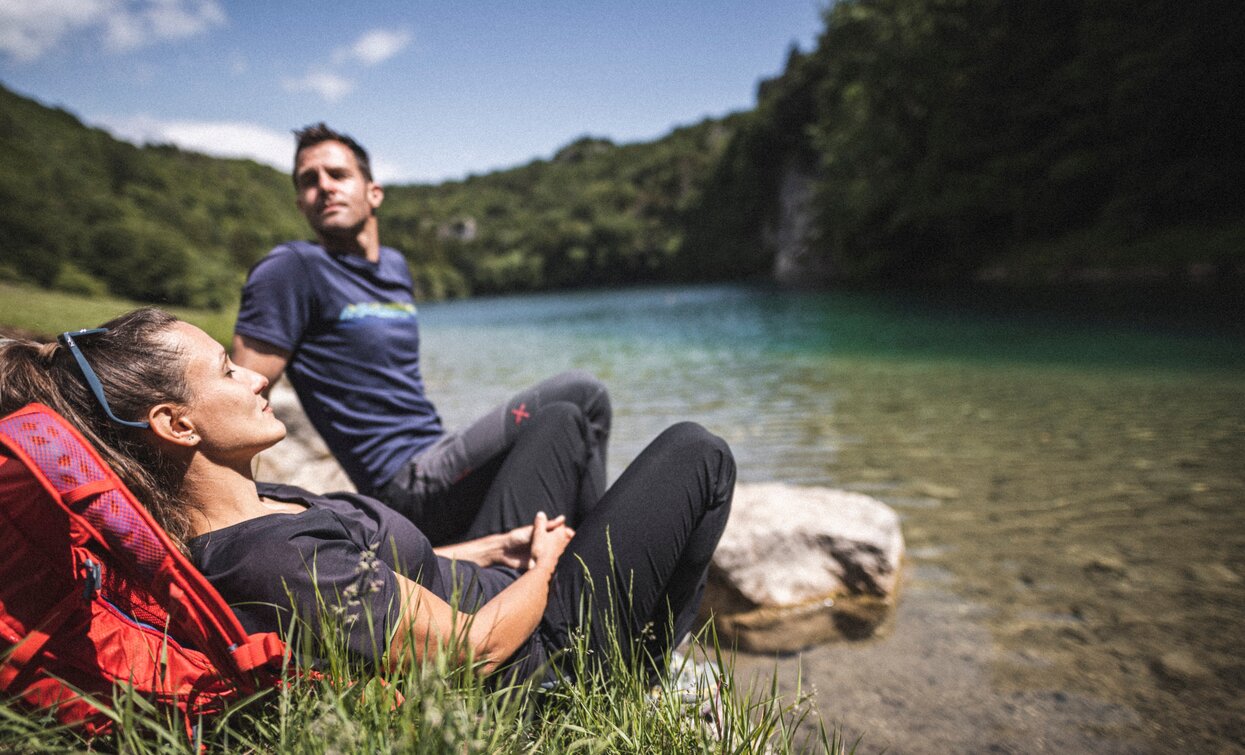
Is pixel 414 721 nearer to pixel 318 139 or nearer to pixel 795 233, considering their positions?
pixel 318 139

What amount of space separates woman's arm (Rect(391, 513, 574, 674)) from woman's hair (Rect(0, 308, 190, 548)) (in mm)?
598

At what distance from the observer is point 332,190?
307 centimetres

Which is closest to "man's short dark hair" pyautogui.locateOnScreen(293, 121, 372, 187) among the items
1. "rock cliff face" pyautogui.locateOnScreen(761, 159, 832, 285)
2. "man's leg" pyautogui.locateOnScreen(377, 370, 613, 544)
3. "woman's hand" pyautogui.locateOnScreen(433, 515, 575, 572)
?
"man's leg" pyautogui.locateOnScreen(377, 370, 613, 544)

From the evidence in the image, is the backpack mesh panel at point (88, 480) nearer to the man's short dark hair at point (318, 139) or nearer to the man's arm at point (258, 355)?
the man's arm at point (258, 355)

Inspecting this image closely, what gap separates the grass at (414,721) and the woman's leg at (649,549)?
22cm

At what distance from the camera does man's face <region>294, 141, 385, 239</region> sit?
120 inches

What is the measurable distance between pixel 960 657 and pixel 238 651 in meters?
3.04

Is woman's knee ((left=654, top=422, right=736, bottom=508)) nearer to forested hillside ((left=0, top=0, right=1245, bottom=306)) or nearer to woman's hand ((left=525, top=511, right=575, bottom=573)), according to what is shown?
woman's hand ((left=525, top=511, right=575, bottom=573))

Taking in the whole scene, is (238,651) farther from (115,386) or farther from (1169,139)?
(1169,139)

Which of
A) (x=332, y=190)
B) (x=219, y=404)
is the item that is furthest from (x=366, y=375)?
(x=219, y=404)

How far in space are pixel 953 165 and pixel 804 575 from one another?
3470 cm

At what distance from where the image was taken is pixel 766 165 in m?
71.6

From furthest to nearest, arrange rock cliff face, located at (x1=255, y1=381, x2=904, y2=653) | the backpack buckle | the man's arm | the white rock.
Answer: the white rock, rock cliff face, located at (x1=255, y1=381, x2=904, y2=653), the man's arm, the backpack buckle

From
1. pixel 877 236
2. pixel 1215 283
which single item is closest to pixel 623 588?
pixel 1215 283
